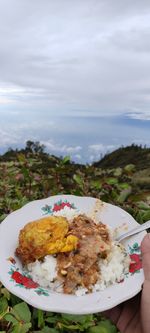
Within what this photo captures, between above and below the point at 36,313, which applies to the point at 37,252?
above

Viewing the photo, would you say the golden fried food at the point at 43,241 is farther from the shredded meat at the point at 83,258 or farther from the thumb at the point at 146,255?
A: the thumb at the point at 146,255

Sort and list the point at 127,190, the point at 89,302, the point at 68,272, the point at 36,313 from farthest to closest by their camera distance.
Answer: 1. the point at 127,190
2. the point at 36,313
3. the point at 68,272
4. the point at 89,302

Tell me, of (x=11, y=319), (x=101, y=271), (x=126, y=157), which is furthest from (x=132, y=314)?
(x=126, y=157)

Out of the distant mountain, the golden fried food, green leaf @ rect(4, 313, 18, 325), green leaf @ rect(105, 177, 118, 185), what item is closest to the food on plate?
the golden fried food

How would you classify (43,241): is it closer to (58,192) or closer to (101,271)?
(101,271)

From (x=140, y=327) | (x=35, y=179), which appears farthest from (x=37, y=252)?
(x=35, y=179)

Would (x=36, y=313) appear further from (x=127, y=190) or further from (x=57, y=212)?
(x=127, y=190)

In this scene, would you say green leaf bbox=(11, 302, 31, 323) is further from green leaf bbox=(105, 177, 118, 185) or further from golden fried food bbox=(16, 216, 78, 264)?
green leaf bbox=(105, 177, 118, 185)
